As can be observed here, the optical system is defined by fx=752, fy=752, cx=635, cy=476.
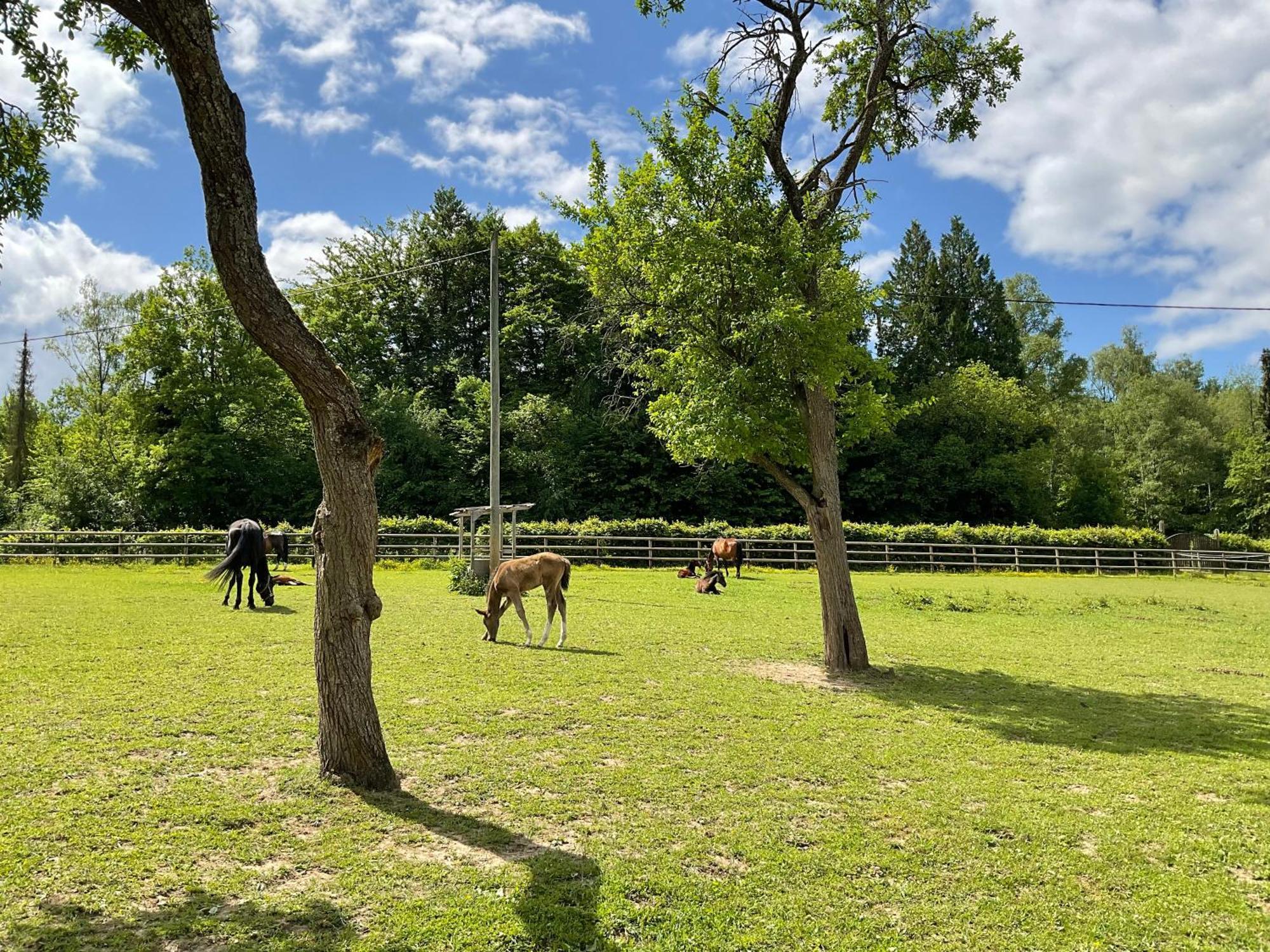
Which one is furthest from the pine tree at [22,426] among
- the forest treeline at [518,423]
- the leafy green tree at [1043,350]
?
the leafy green tree at [1043,350]

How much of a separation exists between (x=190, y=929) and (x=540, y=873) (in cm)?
163

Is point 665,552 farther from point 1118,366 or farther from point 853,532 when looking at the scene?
point 1118,366

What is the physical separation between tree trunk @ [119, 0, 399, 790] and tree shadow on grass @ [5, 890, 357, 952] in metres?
1.60

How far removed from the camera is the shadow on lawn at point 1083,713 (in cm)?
700

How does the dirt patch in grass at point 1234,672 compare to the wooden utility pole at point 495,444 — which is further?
the wooden utility pole at point 495,444

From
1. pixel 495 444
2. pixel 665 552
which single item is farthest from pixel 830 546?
A: pixel 665 552

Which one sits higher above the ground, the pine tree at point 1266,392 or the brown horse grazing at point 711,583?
the pine tree at point 1266,392

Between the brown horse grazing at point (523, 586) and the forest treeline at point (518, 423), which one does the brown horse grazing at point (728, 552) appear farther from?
the brown horse grazing at point (523, 586)

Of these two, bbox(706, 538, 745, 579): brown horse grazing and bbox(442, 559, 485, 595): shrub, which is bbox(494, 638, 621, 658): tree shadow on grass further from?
bbox(706, 538, 745, 579): brown horse grazing

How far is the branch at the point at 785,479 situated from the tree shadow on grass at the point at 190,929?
7644 mm

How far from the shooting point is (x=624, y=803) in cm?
510

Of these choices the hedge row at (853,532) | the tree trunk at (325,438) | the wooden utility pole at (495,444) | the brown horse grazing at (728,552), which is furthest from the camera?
the hedge row at (853,532)

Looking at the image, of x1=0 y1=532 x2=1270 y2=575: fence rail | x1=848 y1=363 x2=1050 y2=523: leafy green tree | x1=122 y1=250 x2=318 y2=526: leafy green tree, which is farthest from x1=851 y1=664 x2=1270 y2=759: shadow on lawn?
x1=848 y1=363 x2=1050 y2=523: leafy green tree

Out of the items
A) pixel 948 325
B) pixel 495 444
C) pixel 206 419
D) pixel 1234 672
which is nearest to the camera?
pixel 1234 672
